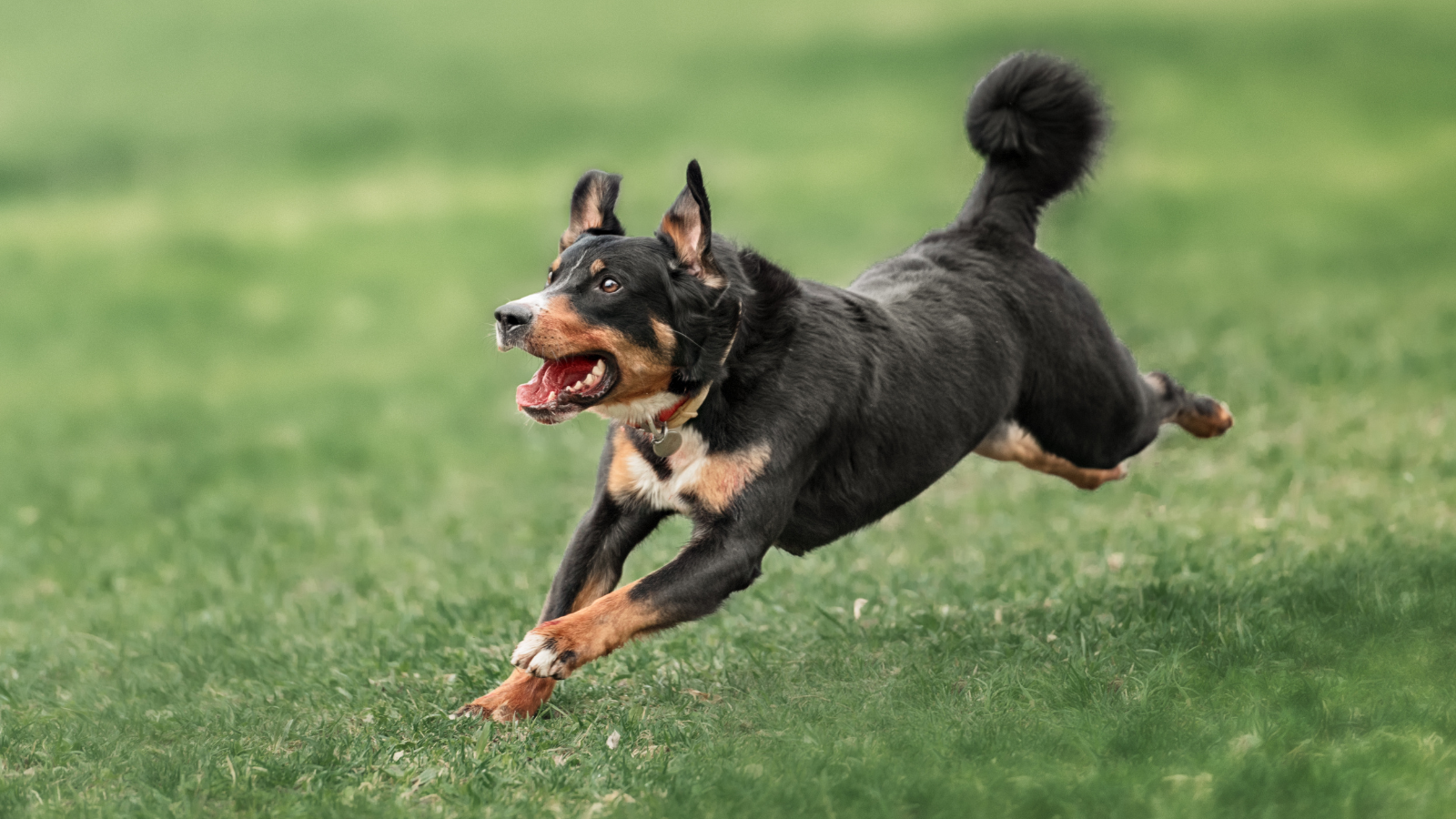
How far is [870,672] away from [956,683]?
0.39 m

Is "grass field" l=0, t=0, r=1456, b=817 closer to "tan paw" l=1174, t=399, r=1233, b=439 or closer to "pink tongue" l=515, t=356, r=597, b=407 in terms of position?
"tan paw" l=1174, t=399, r=1233, b=439

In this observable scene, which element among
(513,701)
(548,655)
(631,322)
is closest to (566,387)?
(631,322)

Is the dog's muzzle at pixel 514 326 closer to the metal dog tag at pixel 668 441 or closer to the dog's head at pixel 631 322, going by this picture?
the dog's head at pixel 631 322

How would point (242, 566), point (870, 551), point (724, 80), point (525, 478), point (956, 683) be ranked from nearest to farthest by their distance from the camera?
1. point (956, 683)
2. point (870, 551)
3. point (242, 566)
4. point (525, 478)
5. point (724, 80)

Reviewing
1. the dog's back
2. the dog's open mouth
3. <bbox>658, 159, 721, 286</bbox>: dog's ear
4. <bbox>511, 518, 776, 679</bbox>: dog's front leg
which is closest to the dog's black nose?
the dog's open mouth

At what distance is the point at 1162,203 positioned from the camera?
20375 mm

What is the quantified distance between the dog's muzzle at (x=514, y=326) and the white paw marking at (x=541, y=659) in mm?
964

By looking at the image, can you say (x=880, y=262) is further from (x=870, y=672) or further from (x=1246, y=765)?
(x=1246, y=765)

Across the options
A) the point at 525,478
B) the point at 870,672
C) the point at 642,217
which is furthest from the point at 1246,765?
the point at 642,217

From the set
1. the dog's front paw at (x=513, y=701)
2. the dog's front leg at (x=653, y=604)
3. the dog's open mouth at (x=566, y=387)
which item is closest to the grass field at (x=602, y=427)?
the dog's front paw at (x=513, y=701)

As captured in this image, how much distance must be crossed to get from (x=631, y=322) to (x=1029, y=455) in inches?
94.2

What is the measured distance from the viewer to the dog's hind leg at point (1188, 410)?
7.22 meters

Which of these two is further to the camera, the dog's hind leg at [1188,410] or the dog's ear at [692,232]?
the dog's hind leg at [1188,410]

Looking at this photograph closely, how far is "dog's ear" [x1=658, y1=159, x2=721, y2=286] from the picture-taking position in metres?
5.20
